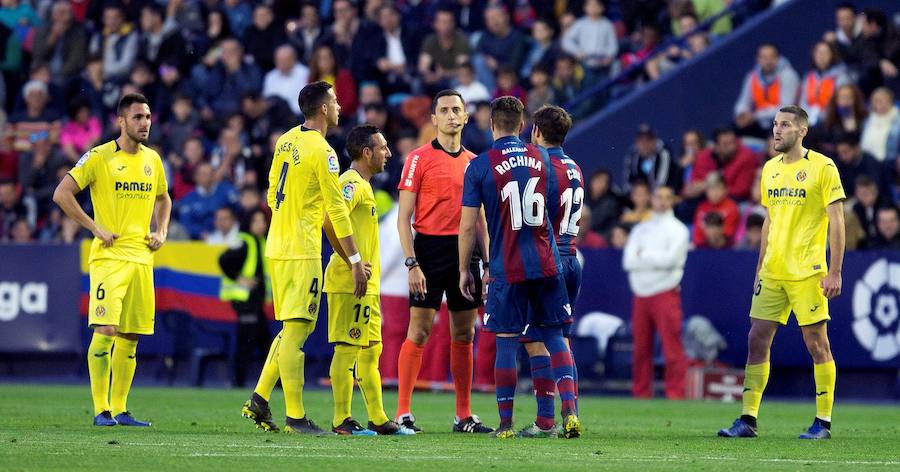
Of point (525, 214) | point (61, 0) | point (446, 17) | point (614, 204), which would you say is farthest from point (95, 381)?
point (61, 0)

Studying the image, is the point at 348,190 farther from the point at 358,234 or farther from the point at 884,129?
the point at 884,129

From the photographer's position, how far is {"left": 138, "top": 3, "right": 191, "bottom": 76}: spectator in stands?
26.6 metres

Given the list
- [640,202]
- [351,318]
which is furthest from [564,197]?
[640,202]

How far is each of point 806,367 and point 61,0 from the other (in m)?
15.3

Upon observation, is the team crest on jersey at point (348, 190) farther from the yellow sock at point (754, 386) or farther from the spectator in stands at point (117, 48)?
the spectator in stands at point (117, 48)

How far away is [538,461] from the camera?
368 inches

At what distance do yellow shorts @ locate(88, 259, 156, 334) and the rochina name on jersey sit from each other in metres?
3.05

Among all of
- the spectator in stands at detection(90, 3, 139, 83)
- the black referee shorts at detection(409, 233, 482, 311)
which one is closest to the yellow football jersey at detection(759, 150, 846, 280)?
the black referee shorts at detection(409, 233, 482, 311)

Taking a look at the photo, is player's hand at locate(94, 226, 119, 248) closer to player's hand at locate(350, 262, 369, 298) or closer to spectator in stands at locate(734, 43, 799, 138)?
player's hand at locate(350, 262, 369, 298)

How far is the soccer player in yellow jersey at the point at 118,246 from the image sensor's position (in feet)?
39.9

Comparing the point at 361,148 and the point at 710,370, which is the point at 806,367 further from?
the point at 361,148

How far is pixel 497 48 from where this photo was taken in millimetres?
24156

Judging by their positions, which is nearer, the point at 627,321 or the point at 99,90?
the point at 627,321

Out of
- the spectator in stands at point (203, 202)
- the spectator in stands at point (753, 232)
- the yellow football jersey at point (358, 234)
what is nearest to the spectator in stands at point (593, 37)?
the spectator in stands at point (753, 232)
